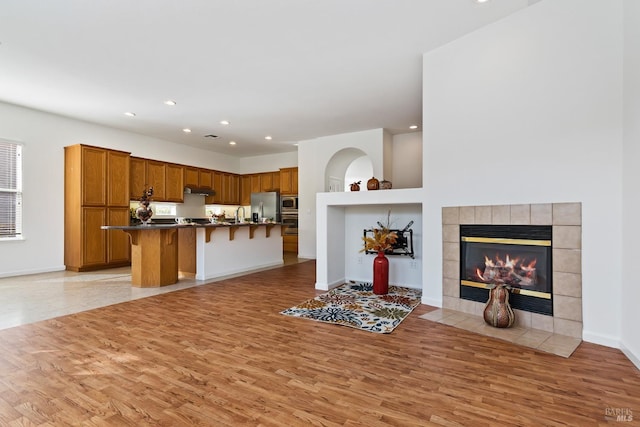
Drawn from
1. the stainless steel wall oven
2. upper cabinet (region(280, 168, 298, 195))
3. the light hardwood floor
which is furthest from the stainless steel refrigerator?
the light hardwood floor

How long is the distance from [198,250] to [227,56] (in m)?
3.19

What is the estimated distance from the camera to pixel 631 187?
244cm

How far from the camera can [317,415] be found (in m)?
1.75

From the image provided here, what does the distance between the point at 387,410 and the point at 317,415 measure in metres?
0.38

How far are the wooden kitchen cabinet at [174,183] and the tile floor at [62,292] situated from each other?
2.45m

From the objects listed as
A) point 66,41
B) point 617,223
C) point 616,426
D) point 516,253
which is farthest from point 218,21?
point 616,426

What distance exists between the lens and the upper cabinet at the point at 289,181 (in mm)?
9117

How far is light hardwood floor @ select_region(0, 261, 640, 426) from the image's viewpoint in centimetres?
175

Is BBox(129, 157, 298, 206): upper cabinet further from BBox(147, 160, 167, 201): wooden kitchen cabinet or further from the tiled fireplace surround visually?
the tiled fireplace surround

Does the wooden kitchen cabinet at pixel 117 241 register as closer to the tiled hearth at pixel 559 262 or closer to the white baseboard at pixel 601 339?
the tiled hearth at pixel 559 262

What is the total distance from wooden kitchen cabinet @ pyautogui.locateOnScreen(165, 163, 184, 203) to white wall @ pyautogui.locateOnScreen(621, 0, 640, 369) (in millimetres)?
8177

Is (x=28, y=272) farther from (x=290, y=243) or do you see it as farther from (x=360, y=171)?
(x=360, y=171)

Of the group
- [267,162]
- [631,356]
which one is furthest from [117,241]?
[631,356]

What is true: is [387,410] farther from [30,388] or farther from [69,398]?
[30,388]
